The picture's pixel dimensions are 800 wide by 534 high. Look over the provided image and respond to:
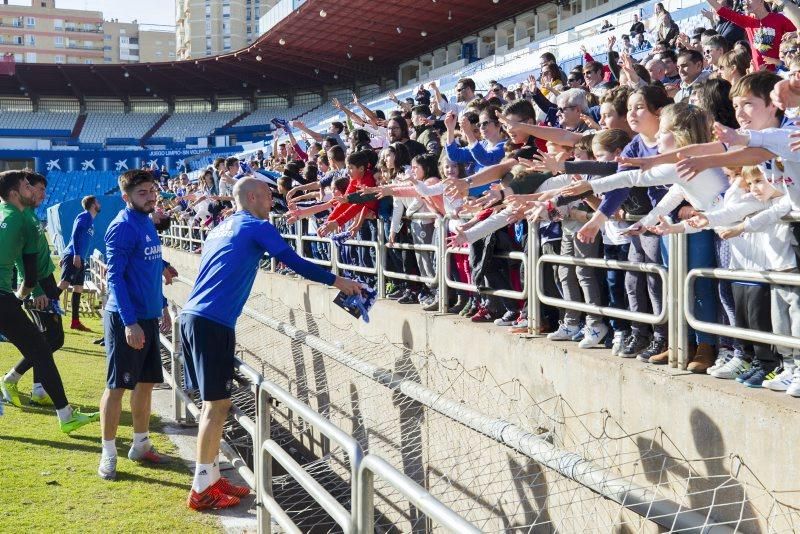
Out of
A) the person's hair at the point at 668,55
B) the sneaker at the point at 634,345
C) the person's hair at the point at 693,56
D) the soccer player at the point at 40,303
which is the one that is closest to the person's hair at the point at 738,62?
the person's hair at the point at 693,56

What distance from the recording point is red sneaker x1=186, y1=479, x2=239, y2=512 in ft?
17.5

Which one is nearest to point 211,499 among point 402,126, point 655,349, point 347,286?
point 347,286

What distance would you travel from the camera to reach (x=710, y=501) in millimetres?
3477

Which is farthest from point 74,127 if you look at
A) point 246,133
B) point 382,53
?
point 382,53

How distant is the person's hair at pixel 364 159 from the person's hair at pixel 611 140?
358 centimetres

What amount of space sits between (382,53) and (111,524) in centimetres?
4602

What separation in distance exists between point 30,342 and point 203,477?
2.75 meters

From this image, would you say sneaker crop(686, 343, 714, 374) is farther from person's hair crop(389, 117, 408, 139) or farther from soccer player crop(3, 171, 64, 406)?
soccer player crop(3, 171, 64, 406)

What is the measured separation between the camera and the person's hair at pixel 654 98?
13.8 feet

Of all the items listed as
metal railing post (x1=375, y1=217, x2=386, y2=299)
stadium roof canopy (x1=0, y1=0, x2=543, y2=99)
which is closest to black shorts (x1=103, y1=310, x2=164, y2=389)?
metal railing post (x1=375, y1=217, x2=386, y2=299)

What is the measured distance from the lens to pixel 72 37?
123 meters

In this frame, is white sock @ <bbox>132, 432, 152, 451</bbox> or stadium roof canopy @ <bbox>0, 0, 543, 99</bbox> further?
stadium roof canopy @ <bbox>0, 0, 543, 99</bbox>

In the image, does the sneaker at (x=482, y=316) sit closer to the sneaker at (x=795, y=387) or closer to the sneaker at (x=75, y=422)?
the sneaker at (x=795, y=387)

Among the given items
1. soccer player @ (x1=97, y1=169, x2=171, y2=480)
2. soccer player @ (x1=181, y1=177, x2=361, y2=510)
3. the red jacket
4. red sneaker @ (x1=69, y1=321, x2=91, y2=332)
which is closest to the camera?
soccer player @ (x1=181, y1=177, x2=361, y2=510)
